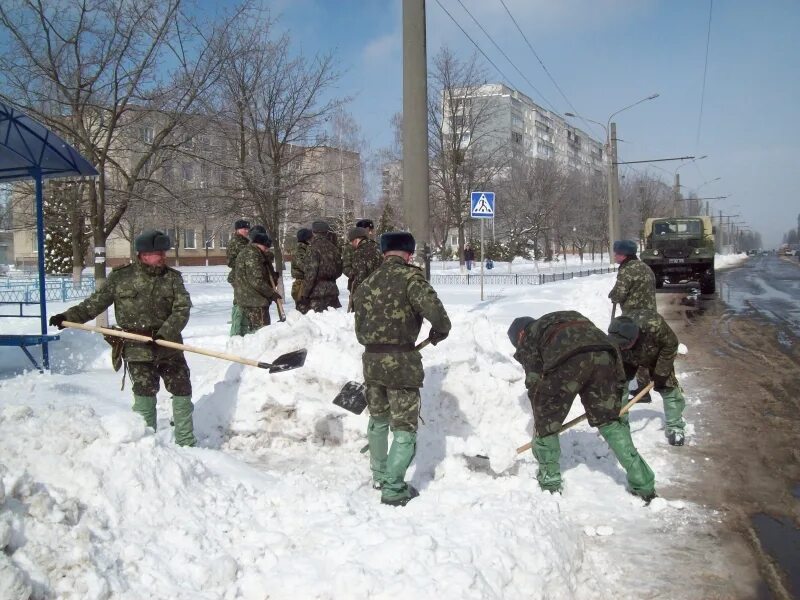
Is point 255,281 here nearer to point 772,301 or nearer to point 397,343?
point 397,343

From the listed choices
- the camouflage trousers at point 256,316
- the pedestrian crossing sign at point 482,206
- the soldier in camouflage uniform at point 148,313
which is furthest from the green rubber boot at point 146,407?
the pedestrian crossing sign at point 482,206

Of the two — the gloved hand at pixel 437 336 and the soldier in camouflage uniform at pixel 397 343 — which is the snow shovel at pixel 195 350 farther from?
the gloved hand at pixel 437 336

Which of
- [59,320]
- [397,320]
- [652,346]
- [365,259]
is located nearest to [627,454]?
[652,346]

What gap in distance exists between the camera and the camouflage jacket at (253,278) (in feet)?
25.7

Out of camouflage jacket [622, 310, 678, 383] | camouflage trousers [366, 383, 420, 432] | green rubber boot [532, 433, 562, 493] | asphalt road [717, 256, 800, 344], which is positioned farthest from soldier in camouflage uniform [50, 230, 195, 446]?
asphalt road [717, 256, 800, 344]

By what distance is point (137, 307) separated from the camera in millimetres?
4848

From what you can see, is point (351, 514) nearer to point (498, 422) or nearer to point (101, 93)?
point (498, 422)

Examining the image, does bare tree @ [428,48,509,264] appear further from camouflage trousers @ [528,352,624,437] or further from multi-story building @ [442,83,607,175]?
camouflage trousers @ [528,352,624,437]

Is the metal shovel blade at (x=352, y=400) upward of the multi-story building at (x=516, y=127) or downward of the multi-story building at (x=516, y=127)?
downward

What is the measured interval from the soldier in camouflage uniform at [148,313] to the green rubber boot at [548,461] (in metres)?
2.66

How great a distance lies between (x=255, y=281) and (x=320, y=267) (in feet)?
2.79

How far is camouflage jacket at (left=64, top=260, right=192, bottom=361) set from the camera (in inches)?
190

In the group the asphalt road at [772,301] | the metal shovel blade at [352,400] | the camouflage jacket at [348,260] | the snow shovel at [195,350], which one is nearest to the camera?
the snow shovel at [195,350]

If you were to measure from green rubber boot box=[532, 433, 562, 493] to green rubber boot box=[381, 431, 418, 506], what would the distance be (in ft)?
2.75
